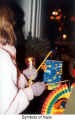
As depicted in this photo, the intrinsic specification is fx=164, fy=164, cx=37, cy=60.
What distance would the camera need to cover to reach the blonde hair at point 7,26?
1507 mm

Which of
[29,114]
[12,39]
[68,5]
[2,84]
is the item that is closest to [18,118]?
[29,114]

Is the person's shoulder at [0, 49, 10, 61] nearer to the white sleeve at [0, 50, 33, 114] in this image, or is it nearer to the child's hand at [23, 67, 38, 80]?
the white sleeve at [0, 50, 33, 114]

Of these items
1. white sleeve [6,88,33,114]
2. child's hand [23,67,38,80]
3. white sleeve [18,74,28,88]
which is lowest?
white sleeve [6,88,33,114]

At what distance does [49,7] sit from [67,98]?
0.90 m

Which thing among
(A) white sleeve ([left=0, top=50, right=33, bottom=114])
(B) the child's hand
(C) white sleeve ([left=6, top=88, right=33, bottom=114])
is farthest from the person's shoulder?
(C) white sleeve ([left=6, top=88, right=33, bottom=114])

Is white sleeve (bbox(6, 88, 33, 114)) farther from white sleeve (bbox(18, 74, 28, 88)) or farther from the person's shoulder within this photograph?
the person's shoulder

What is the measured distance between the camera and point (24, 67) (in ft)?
5.07

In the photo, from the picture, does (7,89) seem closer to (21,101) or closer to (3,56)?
(21,101)

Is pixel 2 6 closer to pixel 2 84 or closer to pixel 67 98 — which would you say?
pixel 2 84

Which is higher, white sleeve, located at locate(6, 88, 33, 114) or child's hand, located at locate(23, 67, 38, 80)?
child's hand, located at locate(23, 67, 38, 80)

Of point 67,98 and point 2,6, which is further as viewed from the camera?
point 67,98

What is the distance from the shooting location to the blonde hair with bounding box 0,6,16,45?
1.51 m

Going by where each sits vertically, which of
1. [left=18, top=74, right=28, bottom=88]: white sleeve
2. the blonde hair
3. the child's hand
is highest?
the blonde hair

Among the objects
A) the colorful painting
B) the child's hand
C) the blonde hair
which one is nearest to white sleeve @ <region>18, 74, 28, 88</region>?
the child's hand
